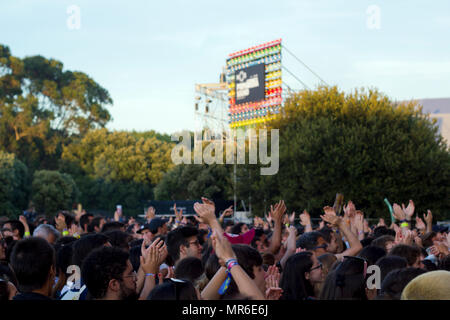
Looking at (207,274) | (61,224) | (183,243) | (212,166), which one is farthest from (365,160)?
(207,274)

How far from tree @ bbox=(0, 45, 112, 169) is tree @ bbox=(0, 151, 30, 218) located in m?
8.13

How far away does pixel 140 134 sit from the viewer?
77.3 metres

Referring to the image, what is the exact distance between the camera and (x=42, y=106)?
2189 inches

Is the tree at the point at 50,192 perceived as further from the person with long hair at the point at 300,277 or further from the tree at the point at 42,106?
the person with long hair at the point at 300,277

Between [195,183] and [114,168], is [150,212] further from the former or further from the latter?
[114,168]

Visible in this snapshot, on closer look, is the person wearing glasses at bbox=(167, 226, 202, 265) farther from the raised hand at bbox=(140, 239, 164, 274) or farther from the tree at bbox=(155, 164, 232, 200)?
the tree at bbox=(155, 164, 232, 200)

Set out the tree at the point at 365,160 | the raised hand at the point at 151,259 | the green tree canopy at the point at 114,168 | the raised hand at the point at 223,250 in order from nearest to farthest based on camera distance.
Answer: the raised hand at the point at 223,250 < the raised hand at the point at 151,259 < the tree at the point at 365,160 < the green tree canopy at the point at 114,168

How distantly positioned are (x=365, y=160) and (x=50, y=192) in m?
26.3

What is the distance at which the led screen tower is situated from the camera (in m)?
36.8

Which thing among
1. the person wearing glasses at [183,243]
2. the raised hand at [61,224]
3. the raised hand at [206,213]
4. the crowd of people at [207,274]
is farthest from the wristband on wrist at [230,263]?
the raised hand at [61,224]

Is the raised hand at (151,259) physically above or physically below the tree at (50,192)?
above

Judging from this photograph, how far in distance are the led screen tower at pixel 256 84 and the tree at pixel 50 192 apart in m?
15.8

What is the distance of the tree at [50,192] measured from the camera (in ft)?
147
